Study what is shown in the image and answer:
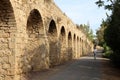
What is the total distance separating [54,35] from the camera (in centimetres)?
2294

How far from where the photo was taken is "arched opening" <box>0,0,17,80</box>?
478 inches

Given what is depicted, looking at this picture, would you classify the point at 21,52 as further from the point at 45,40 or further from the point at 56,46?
the point at 56,46

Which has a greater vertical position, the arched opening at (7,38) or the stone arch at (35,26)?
the stone arch at (35,26)

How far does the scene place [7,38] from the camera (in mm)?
12312

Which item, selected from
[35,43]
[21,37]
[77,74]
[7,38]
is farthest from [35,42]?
[7,38]

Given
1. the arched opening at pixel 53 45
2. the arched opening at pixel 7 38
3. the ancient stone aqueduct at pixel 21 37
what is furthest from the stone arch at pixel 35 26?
the arched opening at pixel 7 38

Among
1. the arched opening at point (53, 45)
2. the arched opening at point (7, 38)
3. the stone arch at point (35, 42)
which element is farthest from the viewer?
the arched opening at point (53, 45)

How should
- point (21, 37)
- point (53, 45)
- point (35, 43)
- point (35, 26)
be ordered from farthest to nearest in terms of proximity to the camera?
point (53, 45) < point (35, 43) < point (35, 26) < point (21, 37)

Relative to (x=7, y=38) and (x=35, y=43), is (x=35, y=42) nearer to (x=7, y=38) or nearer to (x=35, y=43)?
(x=35, y=43)

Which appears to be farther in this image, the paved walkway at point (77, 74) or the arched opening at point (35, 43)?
the arched opening at point (35, 43)

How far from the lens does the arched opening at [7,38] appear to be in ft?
39.9

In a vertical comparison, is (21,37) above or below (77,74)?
above

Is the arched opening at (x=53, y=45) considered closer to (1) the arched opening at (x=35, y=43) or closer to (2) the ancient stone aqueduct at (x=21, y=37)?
(2) the ancient stone aqueduct at (x=21, y=37)

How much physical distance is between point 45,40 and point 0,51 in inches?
252
